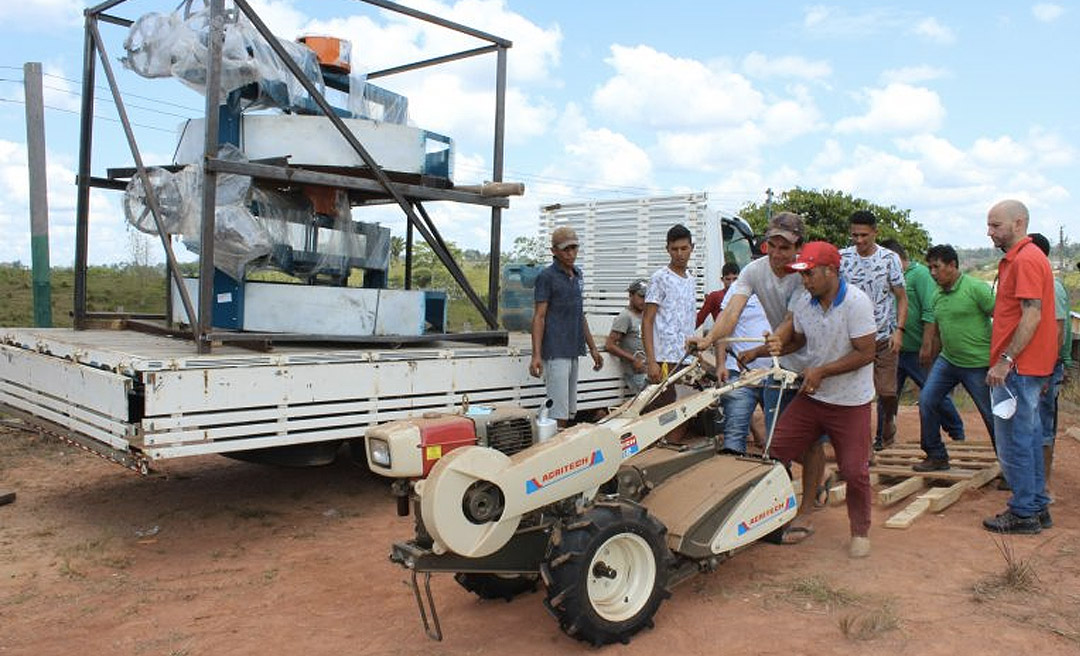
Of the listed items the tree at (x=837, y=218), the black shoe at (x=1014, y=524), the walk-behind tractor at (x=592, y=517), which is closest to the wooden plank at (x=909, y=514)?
the black shoe at (x=1014, y=524)

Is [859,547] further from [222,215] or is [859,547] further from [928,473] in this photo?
[222,215]

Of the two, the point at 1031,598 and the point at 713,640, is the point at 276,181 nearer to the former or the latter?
the point at 713,640

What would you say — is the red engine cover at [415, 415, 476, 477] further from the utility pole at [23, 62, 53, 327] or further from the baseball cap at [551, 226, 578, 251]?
the utility pole at [23, 62, 53, 327]

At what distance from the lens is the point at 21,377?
17.9 feet

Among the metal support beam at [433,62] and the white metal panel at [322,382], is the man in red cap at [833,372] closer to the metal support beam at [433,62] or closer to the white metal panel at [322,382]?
the white metal panel at [322,382]

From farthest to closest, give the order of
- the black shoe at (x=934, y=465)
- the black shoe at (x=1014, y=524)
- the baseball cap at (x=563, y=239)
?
the black shoe at (x=934, y=465)
the baseball cap at (x=563, y=239)
the black shoe at (x=1014, y=524)

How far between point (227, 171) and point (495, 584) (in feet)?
9.54

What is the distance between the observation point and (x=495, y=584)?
386 centimetres

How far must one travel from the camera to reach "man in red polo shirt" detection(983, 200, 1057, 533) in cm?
446

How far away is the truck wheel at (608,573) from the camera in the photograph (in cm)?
322

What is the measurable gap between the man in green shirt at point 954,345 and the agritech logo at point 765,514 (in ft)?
7.12

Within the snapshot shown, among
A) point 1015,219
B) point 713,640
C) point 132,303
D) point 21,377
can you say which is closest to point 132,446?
point 21,377

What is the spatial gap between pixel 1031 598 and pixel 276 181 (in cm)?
485

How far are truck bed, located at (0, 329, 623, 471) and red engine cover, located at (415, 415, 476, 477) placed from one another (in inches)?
58.0
